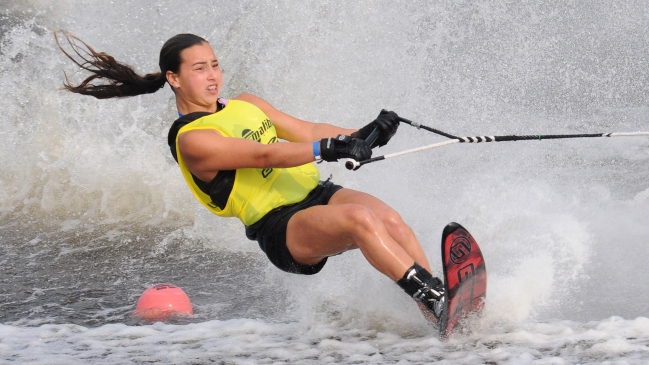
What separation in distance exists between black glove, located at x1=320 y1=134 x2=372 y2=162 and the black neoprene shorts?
1.75 ft

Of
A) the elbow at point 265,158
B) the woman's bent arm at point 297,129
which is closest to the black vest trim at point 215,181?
A: the elbow at point 265,158

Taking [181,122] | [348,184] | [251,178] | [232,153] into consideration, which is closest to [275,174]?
[251,178]

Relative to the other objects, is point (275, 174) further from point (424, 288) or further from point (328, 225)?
point (424, 288)

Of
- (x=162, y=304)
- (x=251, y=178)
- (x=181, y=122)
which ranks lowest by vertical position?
(x=162, y=304)

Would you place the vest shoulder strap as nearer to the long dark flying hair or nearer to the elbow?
the long dark flying hair

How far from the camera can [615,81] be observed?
9.41 metres

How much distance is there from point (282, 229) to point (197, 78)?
2.64 ft

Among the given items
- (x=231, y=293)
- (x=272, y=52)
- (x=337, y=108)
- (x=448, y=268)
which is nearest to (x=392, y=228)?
(x=448, y=268)

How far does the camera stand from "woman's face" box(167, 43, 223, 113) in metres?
3.79

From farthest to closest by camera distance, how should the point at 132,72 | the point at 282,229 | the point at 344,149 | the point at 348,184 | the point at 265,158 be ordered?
1. the point at 348,184
2. the point at 132,72
3. the point at 282,229
4. the point at 265,158
5. the point at 344,149

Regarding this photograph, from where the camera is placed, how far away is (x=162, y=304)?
4434mm

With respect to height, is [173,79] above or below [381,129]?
above

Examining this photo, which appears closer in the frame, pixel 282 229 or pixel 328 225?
pixel 328 225

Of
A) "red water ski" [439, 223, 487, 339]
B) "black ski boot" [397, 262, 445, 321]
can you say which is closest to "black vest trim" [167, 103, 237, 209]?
"black ski boot" [397, 262, 445, 321]
